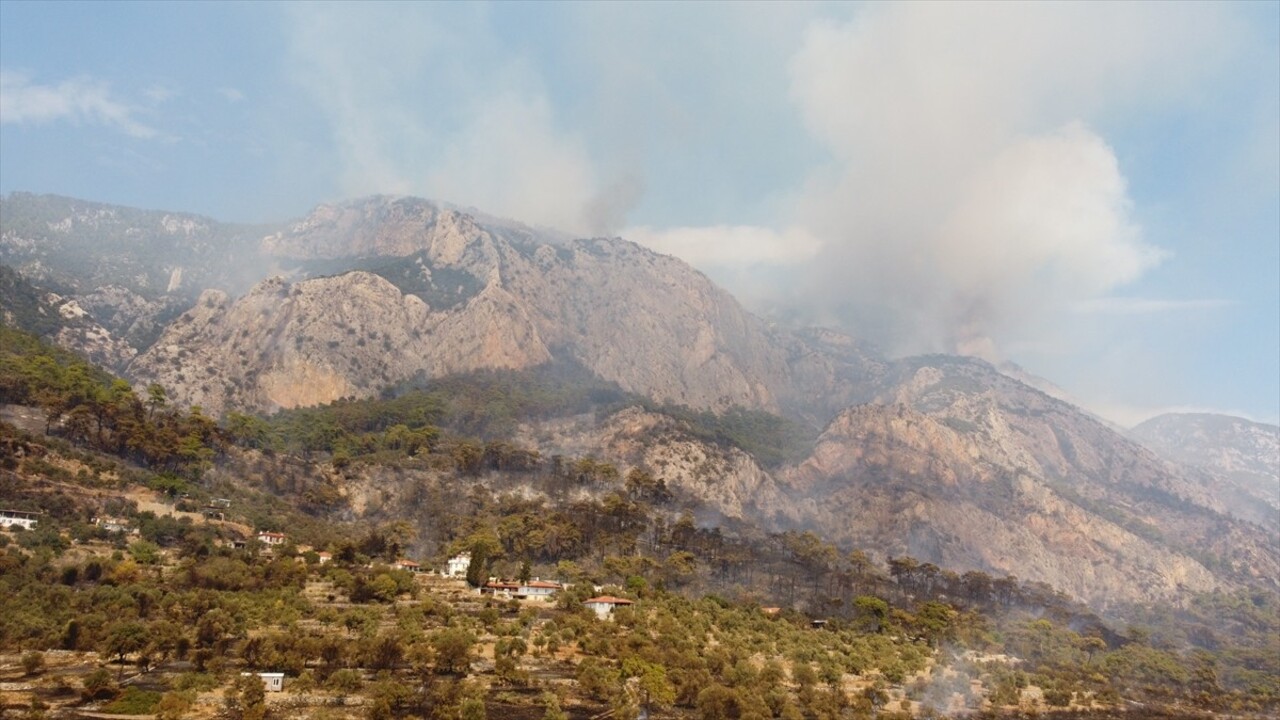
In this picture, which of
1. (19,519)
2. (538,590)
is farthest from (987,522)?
(19,519)

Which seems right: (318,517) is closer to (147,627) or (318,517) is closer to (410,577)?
(410,577)

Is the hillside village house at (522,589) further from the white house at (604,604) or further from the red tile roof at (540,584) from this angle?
the white house at (604,604)

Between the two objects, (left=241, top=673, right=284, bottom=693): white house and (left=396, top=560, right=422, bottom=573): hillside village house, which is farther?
(left=396, top=560, right=422, bottom=573): hillside village house

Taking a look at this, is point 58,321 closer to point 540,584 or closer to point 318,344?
point 318,344

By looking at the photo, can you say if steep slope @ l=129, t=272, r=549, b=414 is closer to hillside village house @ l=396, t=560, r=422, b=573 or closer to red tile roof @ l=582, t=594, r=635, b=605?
hillside village house @ l=396, t=560, r=422, b=573

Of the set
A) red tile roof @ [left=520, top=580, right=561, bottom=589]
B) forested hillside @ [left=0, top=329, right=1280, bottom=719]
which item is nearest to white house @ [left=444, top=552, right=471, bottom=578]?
forested hillside @ [left=0, top=329, right=1280, bottom=719]

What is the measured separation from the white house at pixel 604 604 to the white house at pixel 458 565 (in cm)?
1884

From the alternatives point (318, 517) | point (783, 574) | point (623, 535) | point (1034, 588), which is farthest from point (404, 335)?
point (1034, 588)

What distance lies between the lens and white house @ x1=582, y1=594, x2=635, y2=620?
237 ft

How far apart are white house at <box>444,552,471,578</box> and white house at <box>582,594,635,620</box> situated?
1884 cm

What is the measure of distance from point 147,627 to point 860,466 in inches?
5885

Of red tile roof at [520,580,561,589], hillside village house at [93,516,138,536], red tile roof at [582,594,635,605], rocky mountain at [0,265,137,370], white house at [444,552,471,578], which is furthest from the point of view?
rocky mountain at [0,265,137,370]

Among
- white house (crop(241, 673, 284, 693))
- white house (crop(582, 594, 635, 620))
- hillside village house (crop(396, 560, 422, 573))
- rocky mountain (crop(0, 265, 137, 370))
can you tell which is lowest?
white house (crop(241, 673, 284, 693))

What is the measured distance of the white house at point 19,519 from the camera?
214ft
